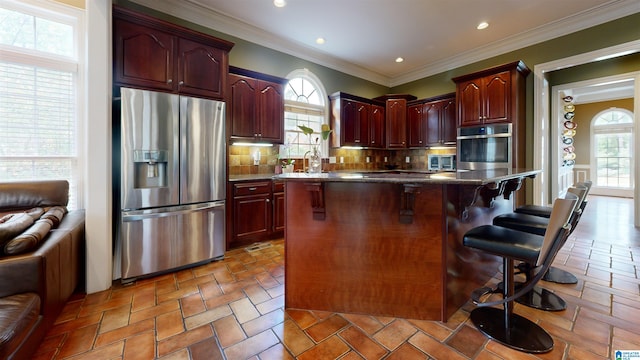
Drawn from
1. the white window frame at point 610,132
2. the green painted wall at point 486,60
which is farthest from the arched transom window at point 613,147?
the green painted wall at point 486,60

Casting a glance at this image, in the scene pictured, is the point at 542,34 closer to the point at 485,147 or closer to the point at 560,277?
the point at 485,147

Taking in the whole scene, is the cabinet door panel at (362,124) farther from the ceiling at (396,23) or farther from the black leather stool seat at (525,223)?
the black leather stool seat at (525,223)

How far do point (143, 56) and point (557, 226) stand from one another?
3579mm

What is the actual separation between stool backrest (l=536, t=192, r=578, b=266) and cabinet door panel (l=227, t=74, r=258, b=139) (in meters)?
3.32

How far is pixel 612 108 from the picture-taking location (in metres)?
7.56

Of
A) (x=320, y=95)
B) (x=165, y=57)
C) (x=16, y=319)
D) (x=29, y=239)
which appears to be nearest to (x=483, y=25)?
(x=320, y=95)

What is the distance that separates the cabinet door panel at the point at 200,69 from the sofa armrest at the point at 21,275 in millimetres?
1935

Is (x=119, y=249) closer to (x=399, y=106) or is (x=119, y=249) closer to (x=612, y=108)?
(x=399, y=106)

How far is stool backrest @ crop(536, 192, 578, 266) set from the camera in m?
1.34

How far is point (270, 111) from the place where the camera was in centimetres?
384

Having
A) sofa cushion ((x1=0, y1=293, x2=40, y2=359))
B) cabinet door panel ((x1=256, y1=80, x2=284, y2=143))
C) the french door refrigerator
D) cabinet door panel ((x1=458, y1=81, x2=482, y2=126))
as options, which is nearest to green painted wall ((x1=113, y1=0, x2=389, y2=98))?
cabinet door panel ((x1=256, y1=80, x2=284, y2=143))

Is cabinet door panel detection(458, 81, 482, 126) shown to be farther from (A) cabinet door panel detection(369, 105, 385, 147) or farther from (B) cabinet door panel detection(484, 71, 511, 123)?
(A) cabinet door panel detection(369, 105, 385, 147)

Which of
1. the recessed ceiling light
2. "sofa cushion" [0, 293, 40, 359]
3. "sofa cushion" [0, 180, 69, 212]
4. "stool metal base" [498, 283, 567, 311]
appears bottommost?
"stool metal base" [498, 283, 567, 311]

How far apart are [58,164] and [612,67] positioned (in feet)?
26.4
